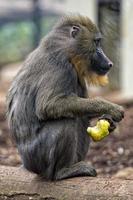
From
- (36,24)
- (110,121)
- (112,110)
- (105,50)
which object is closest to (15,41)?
(36,24)

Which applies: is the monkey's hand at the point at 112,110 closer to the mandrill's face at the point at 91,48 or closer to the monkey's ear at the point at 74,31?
the mandrill's face at the point at 91,48

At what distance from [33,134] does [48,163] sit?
312 mm

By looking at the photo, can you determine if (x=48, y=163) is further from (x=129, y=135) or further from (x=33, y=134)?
(x=129, y=135)

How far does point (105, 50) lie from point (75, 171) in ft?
9.73

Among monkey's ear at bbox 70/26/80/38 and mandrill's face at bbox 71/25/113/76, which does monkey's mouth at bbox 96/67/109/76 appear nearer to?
mandrill's face at bbox 71/25/113/76

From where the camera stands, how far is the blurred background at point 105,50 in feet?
30.2

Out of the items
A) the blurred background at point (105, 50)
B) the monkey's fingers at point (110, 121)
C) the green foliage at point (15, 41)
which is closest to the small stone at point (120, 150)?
the blurred background at point (105, 50)

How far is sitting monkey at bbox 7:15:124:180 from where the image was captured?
6.32 metres

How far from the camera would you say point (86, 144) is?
Result: 6773 millimetres

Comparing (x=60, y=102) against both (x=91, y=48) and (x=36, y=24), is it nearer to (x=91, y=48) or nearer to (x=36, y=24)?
(x=91, y=48)

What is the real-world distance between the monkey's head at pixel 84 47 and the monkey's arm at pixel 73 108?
366 millimetres

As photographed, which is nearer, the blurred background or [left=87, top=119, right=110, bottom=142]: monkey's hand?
[left=87, top=119, right=110, bottom=142]: monkey's hand

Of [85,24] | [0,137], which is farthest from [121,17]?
[85,24]

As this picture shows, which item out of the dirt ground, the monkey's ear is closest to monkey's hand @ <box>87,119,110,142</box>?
the monkey's ear
